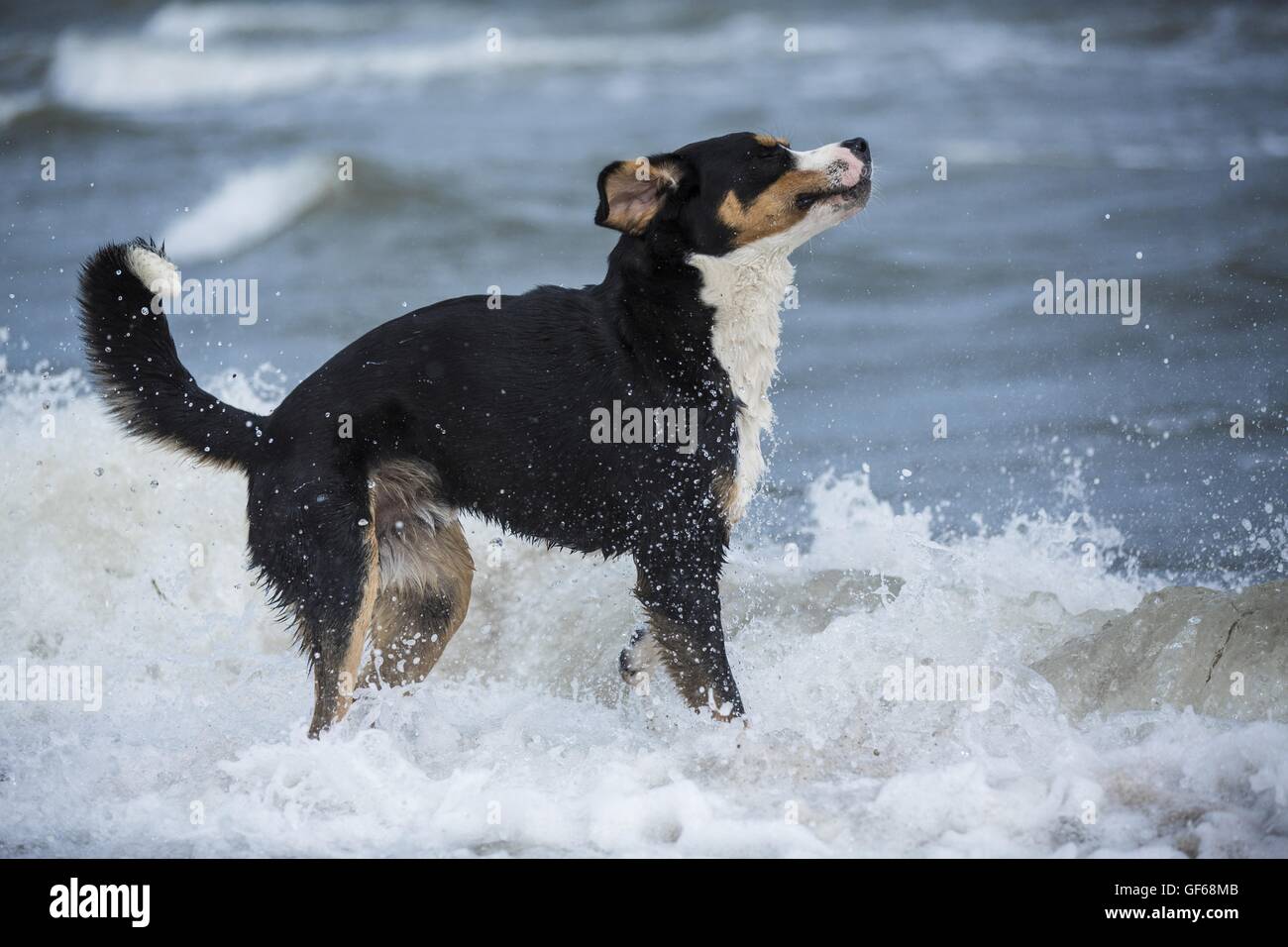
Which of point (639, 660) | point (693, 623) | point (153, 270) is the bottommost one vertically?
point (639, 660)

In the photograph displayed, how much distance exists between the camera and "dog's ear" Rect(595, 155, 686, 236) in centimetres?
439

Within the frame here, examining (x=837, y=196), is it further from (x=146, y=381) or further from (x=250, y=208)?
(x=250, y=208)

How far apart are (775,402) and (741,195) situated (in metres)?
4.59

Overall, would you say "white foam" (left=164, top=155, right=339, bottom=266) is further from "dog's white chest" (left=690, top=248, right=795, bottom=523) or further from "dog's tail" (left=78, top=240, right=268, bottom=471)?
"dog's white chest" (left=690, top=248, right=795, bottom=523)

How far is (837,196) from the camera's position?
4.55 metres

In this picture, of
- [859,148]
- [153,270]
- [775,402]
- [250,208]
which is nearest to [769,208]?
[859,148]

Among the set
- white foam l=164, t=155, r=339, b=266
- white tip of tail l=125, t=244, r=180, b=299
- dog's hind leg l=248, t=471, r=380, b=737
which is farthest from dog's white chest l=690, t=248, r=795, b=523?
white foam l=164, t=155, r=339, b=266

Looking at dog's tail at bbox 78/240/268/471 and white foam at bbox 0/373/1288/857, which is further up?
dog's tail at bbox 78/240/268/471

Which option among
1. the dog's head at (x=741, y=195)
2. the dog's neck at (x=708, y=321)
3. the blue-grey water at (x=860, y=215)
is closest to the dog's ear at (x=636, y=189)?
the dog's head at (x=741, y=195)

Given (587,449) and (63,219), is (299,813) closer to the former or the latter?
(587,449)

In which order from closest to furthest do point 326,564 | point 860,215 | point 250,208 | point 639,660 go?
point 326,564 → point 639,660 → point 860,215 → point 250,208

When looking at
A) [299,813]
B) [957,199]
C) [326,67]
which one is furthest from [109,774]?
[326,67]

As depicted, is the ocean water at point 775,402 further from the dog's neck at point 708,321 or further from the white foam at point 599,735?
the dog's neck at point 708,321

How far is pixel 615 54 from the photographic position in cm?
1421
